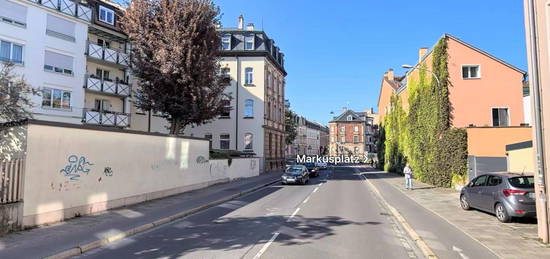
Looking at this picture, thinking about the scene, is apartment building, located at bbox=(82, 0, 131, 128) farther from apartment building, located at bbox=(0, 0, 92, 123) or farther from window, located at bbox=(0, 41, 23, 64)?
window, located at bbox=(0, 41, 23, 64)

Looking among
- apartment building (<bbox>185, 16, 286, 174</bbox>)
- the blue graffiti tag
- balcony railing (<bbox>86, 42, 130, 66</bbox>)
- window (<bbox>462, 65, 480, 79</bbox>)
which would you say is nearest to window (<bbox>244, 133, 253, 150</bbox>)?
apartment building (<bbox>185, 16, 286, 174</bbox>)

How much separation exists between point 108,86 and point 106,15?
616cm

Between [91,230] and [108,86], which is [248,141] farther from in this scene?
[91,230]

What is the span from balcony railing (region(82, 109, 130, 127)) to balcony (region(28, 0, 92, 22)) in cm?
714

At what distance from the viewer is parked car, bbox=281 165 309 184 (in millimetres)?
28297

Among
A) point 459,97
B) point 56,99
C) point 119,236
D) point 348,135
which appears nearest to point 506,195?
point 119,236

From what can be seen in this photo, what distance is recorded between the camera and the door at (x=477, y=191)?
13520 millimetres

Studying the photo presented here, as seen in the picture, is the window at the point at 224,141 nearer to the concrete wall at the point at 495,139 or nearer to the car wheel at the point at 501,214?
the concrete wall at the point at 495,139

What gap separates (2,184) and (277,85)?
4339 centimetres

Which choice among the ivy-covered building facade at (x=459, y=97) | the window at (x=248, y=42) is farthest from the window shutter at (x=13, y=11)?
the ivy-covered building facade at (x=459, y=97)

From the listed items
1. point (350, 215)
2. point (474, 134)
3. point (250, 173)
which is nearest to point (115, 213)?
point (350, 215)

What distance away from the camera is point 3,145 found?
10.6m

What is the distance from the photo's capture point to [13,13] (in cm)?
2555

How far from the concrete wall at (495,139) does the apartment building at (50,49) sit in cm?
2562
